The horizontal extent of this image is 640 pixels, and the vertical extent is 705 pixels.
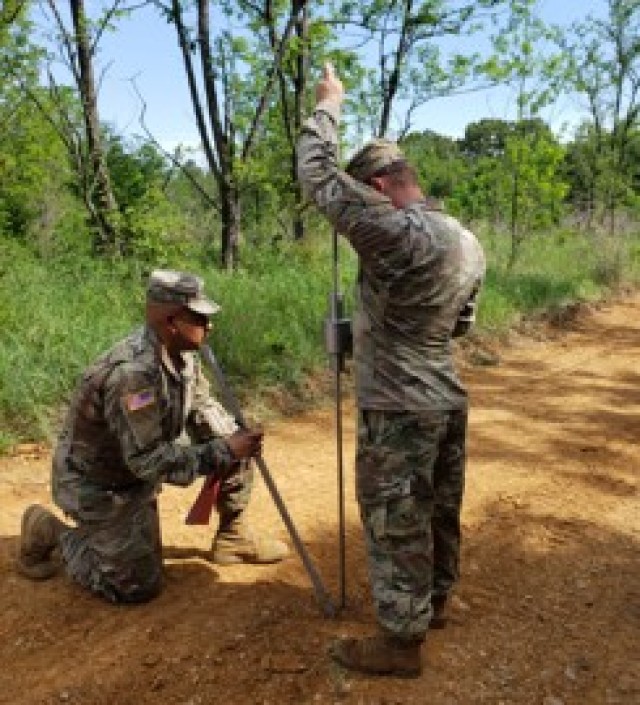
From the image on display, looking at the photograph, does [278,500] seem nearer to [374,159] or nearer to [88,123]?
[374,159]

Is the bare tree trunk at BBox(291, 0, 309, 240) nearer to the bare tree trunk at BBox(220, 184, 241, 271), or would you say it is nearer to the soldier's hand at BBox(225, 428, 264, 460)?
the bare tree trunk at BBox(220, 184, 241, 271)

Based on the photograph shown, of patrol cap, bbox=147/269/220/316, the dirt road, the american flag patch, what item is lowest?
the dirt road

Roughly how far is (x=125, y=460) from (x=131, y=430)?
0.47 feet

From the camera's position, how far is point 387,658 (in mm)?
2779

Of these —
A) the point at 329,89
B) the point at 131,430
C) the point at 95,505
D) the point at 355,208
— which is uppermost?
the point at 329,89

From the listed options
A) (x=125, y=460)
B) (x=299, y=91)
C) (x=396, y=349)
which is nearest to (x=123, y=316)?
(x=125, y=460)

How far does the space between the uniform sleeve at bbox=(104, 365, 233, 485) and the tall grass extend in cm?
230

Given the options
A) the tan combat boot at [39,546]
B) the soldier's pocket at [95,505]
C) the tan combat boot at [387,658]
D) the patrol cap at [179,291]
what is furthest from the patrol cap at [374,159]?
the tan combat boot at [39,546]

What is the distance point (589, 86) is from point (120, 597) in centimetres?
1799

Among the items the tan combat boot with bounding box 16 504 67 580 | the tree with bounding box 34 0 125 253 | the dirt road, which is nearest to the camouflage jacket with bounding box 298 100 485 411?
the dirt road

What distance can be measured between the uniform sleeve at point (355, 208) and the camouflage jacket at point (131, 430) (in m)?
1.05

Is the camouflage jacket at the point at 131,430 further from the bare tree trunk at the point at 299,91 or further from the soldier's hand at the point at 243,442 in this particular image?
the bare tree trunk at the point at 299,91

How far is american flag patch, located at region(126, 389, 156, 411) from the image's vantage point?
3.06 metres

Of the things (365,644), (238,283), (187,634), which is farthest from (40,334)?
(365,644)
